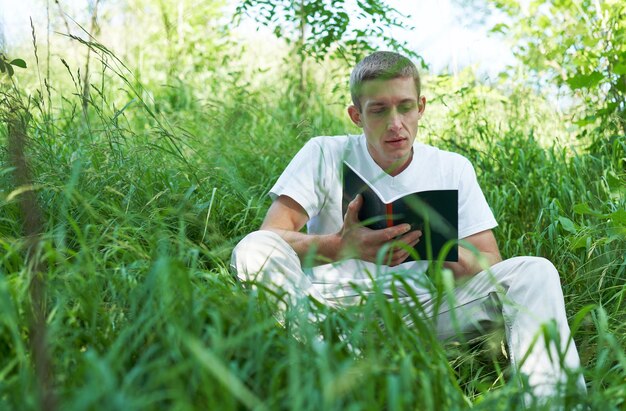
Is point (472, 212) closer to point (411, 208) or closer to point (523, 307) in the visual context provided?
point (411, 208)

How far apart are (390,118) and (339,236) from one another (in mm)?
527

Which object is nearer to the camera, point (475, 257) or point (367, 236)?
point (367, 236)

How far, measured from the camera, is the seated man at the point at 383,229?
7.75 ft

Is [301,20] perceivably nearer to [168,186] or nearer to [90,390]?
[168,186]

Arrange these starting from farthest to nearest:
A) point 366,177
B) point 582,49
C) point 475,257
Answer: point 582,49
point 366,177
point 475,257

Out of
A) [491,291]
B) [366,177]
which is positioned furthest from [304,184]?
[491,291]

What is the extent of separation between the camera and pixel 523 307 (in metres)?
2.02

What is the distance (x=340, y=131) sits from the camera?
444 cm

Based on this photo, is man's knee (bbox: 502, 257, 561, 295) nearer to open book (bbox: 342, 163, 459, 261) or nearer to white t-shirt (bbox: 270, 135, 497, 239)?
open book (bbox: 342, 163, 459, 261)

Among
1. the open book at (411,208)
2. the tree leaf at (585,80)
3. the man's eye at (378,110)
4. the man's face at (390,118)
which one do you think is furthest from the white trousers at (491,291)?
the tree leaf at (585,80)

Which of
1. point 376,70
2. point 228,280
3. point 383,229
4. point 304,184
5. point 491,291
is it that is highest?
point 376,70

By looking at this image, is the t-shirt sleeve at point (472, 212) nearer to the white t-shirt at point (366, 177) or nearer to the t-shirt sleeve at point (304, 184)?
the white t-shirt at point (366, 177)

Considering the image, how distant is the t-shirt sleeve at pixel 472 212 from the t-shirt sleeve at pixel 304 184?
0.50m

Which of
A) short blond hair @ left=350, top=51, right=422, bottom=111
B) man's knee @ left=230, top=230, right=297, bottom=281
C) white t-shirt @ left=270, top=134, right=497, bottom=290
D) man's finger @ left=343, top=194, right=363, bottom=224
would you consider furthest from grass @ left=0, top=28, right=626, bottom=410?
man's finger @ left=343, top=194, right=363, bottom=224
